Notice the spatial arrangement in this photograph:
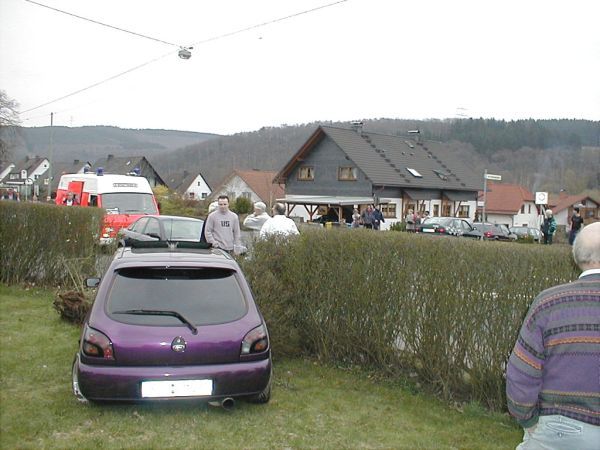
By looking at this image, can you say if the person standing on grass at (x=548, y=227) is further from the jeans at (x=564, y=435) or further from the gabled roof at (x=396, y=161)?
the gabled roof at (x=396, y=161)

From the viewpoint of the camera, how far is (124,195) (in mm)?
21859

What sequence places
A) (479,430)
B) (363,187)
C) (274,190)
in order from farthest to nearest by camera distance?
1. (274,190)
2. (363,187)
3. (479,430)

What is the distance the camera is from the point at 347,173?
5759cm

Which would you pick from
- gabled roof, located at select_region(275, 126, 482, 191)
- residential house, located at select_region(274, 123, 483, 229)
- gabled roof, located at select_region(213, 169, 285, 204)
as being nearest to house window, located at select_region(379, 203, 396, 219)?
residential house, located at select_region(274, 123, 483, 229)

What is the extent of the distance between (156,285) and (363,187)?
5124 centimetres

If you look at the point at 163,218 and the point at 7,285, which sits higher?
the point at 163,218

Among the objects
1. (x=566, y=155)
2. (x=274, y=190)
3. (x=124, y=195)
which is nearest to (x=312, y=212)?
(x=566, y=155)

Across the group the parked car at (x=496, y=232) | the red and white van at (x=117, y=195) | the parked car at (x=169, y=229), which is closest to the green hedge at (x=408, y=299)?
the parked car at (x=169, y=229)

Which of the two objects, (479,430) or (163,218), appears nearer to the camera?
(479,430)

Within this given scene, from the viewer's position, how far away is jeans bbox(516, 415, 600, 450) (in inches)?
118

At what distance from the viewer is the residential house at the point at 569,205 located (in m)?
91.8

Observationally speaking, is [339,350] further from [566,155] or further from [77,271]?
[566,155]

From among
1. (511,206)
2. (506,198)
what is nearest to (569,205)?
(506,198)

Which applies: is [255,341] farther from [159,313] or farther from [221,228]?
[221,228]
